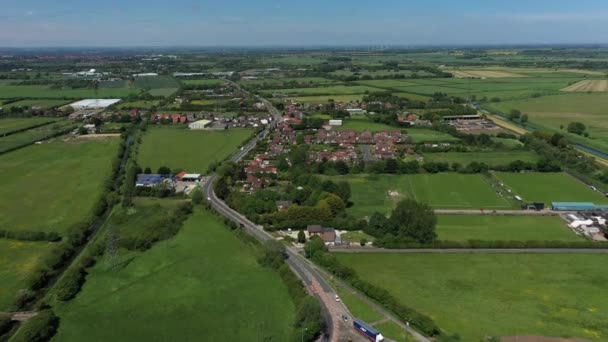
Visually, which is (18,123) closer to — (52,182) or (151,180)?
(52,182)

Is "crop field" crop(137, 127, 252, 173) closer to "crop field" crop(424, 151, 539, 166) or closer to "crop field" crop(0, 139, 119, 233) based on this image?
"crop field" crop(0, 139, 119, 233)

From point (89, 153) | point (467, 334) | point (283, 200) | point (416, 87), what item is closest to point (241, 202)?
point (283, 200)

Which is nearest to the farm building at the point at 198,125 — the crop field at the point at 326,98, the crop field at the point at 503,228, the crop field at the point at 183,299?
the crop field at the point at 326,98

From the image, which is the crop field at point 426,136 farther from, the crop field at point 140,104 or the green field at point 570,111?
the crop field at point 140,104

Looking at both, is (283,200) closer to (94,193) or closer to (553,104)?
(94,193)

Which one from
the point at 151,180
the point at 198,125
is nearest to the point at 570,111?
the point at 198,125
